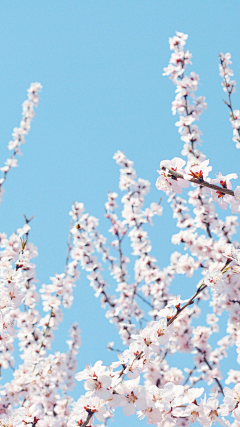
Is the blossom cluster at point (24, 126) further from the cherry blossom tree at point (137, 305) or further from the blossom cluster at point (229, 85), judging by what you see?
the blossom cluster at point (229, 85)

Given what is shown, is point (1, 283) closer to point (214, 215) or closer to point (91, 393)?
point (91, 393)

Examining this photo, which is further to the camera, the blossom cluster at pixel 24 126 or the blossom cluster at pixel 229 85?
the blossom cluster at pixel 24 126

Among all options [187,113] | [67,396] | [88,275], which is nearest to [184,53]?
[187,113]

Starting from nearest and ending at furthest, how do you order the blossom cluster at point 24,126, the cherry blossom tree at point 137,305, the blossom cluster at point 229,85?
the cherry blossom tree at point 137,305 < the blossom cluster at point 229,85 < the blossom cluster at point 24,126

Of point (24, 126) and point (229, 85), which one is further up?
point (24, 126)

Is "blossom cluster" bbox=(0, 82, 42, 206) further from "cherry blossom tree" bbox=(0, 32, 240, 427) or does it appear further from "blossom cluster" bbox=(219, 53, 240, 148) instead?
"blossom cluster" bbox=(219, 53, 240, 148)

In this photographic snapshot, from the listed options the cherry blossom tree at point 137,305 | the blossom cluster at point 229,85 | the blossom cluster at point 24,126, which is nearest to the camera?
the cherry blossom tree at point 137,305

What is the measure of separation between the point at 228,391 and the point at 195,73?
4.71m

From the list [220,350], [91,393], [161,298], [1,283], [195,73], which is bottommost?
[91,393]

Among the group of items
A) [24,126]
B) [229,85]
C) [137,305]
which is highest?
[24,126]

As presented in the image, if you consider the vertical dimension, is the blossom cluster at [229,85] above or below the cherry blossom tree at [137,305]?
above

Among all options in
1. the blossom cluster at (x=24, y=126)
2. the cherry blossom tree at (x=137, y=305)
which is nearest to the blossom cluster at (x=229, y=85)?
the cherry blossom tree at (x=137, y=305)

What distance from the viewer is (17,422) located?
7.61 feet

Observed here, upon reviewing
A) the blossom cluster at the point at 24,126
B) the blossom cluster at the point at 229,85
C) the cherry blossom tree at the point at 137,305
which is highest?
the blossom cluster at the point at 24,126
